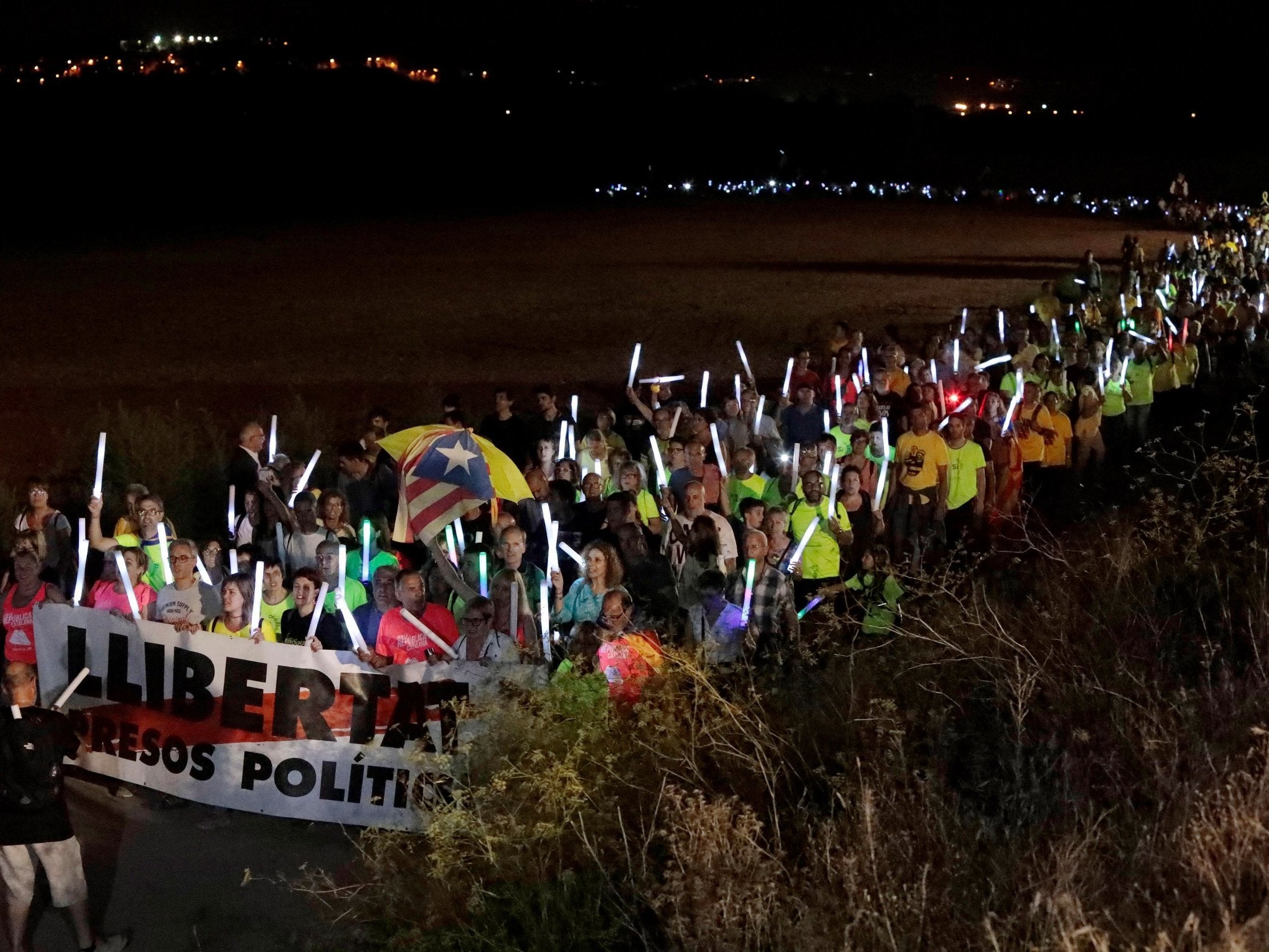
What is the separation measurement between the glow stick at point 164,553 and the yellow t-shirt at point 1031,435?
676cm

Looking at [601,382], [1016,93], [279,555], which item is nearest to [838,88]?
[1016,93]

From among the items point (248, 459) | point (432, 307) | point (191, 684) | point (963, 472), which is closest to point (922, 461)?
point (963, 472)

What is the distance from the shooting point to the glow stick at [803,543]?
30.2ft

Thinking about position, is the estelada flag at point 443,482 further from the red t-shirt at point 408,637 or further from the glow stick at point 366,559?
the red t-shirt at point 408,637

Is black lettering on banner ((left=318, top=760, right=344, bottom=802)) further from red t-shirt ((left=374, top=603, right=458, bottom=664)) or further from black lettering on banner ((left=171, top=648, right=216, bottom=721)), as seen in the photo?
black lettering on banner ((left=171, top=648, right=216, bottom=721))

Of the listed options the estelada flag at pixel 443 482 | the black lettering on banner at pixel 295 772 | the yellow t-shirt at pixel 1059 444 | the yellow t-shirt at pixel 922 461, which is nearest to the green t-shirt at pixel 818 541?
the yellow t-shirt at pixel 922 461

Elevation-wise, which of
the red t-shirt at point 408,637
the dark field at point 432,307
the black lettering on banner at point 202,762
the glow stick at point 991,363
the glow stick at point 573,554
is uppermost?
the dark field at point 432,307

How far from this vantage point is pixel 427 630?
27.1ft

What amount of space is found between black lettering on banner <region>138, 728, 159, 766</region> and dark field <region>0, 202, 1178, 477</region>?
7610 millimetres

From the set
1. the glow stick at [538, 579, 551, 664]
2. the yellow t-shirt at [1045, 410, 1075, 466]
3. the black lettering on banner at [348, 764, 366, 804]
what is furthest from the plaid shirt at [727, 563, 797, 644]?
the yellow t-shirt at [1045, 410, 1075, 466]

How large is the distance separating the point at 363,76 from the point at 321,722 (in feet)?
326

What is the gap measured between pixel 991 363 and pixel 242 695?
823 cm

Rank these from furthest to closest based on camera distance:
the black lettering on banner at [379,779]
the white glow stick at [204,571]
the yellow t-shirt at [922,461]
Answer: the yellow t-shirt at [922,461] → the white glow stick at [204,571] → the black lettering on banner at [379,779]

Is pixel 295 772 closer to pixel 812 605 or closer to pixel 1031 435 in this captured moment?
pixel 812 605
